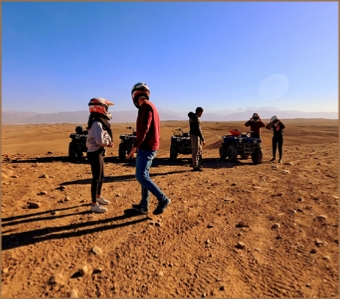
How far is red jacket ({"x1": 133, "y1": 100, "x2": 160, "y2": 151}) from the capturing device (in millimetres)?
4297

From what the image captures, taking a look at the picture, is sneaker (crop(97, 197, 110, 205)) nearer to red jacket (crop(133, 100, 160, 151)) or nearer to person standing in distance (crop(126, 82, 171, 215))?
person standing in distance (crop(126, 82, 171, 215))

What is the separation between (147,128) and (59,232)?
85.0 inches

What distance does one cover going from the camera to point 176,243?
366 cm

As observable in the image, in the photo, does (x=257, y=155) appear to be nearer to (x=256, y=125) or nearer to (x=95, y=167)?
(x=256, y=125)

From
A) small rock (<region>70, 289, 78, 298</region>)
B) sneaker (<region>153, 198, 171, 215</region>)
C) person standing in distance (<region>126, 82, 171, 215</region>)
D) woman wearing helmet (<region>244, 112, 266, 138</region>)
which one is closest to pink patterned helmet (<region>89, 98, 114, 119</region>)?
person standing in distance (<region>126, 82, 171, 215</region>)

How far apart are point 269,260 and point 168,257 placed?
1.31 m

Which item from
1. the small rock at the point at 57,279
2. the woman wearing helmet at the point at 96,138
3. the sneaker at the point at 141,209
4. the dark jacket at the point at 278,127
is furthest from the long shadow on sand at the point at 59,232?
the dark jacket at the point at 278,127

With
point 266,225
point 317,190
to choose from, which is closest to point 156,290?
point 266,225

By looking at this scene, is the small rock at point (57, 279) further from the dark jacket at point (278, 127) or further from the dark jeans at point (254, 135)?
the dark jeans at point (254, 135)

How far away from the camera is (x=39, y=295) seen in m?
2.61

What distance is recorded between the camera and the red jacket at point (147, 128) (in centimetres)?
430

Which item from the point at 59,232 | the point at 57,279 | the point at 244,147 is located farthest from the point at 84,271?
the point at 244,147

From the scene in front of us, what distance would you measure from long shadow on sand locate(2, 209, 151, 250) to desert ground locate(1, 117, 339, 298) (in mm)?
14

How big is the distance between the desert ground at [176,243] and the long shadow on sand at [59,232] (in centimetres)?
1
